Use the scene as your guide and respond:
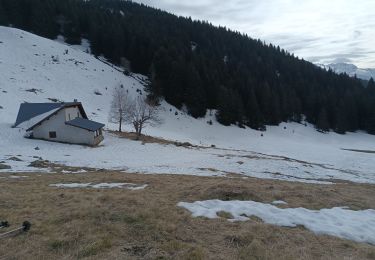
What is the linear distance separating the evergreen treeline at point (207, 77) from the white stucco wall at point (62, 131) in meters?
34.9

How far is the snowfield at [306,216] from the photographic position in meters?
10.3

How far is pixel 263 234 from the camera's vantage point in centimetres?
951

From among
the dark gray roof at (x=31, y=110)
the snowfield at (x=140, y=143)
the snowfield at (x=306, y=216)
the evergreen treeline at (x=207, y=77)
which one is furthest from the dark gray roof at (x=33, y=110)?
the snowfield at (x=306, y=216)

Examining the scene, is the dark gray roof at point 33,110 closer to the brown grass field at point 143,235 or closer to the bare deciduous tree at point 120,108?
the bare deciduous tree at point 120,108

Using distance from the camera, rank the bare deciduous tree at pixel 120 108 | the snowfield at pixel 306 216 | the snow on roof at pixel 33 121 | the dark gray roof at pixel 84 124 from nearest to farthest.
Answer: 1. the snowfield at pixel 306 216
2. the dark gray roof at pixel 84 124
3. the snow on roof at pixel 33 121
4. the bare deciduous tree at pixel 120 108

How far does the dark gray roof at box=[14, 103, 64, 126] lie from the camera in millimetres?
45688

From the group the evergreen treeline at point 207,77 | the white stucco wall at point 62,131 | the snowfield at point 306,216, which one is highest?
the evergreen treeline at point 207,77

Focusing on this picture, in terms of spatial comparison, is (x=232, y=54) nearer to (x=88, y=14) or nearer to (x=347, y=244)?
(x=88, y=14)

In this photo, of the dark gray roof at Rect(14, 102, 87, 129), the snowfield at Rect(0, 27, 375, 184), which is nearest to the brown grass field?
the snowfield at Rect(0, 27, 375, 184)

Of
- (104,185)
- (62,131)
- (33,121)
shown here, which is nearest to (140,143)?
(62,131)

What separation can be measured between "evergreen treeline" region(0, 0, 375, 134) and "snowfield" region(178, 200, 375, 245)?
64727 millimetres

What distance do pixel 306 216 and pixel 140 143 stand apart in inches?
1410

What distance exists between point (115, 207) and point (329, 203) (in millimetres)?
8650

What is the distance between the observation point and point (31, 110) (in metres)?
46.2
